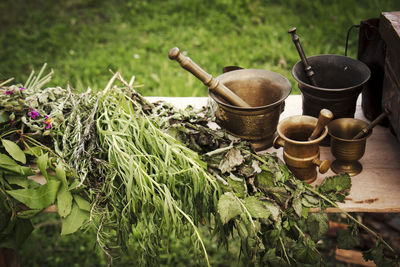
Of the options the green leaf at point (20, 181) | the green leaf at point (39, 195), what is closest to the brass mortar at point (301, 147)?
the green leaf at point (39, 195)

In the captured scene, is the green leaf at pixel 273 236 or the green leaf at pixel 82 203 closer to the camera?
the green leaf at pixel 273 236

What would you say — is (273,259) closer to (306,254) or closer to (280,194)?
(306,254)

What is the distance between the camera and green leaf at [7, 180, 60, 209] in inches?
60.1

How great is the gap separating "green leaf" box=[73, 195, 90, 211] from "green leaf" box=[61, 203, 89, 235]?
0.06 feet

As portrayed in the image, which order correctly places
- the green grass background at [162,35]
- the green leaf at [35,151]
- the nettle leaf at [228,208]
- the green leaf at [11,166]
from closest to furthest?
the nettle leaf at [228,208] < the green leaf at [11,166] < the green leaf at [35,151] < the green grass background at [162,35]

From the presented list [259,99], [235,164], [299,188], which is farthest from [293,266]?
[259,99]

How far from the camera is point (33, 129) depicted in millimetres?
1728

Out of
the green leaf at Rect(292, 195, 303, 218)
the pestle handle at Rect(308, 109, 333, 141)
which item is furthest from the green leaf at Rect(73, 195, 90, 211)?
the pestle handle at Rect(308, 109, 333, 141)

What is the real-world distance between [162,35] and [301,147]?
125 inches

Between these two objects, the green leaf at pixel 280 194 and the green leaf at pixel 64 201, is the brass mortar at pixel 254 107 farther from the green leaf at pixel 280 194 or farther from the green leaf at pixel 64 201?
the green leaf at pixel 64 201

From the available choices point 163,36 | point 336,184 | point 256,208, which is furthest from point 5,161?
point 163,36

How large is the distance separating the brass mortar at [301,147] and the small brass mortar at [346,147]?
9 cm

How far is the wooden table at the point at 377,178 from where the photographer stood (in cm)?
158

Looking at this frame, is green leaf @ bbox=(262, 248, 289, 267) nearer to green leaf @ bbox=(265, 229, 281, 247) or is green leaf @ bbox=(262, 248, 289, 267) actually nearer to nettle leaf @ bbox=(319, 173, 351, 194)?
green leaf @ bbox=(265, 229, 281, 247)
